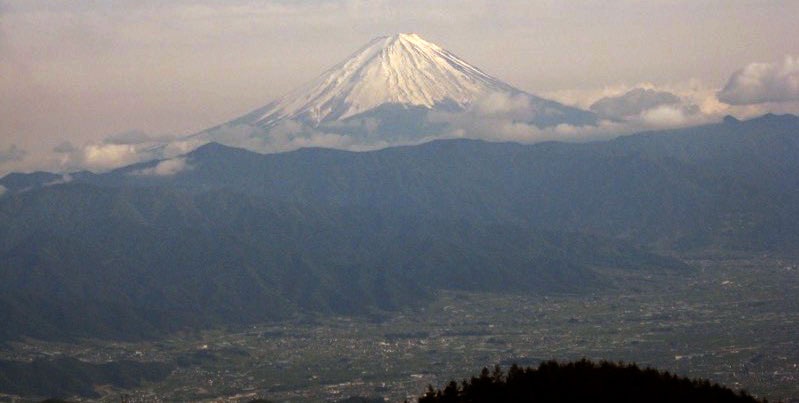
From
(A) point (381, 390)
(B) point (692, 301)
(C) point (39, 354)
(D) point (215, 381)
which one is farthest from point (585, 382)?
(B) point (692, 301)

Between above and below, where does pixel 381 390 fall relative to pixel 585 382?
below

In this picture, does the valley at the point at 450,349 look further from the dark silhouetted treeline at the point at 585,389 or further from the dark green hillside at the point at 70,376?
the dark silhouetted treeline at the point at 585,389

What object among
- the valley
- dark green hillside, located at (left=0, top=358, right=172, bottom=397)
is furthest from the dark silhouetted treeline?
dark green hillside, located at (left=0, top=358, right=172, bottom=397)

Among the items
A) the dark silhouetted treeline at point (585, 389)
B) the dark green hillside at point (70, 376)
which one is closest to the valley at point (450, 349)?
the dark green hillside at point (70, 376)

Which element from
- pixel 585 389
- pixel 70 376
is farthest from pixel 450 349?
pixel 585 389

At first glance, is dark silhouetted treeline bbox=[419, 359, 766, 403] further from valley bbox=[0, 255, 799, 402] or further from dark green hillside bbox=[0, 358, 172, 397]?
dark green hillside bbox=[0, 358, 172, 397]

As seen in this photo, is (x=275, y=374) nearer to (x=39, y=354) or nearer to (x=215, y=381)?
(x=215, y=381)
